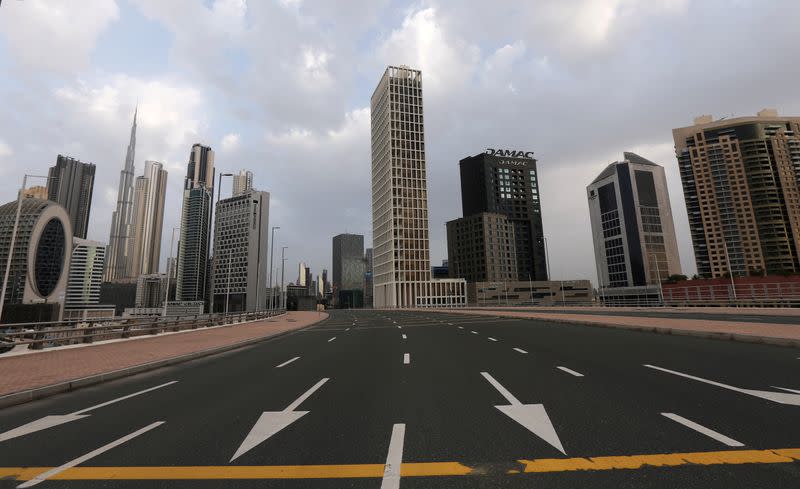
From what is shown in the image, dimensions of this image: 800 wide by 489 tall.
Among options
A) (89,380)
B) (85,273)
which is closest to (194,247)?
(85,273)

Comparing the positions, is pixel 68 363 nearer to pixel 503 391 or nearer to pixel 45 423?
→ pixel 45 423

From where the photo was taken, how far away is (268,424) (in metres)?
5.24

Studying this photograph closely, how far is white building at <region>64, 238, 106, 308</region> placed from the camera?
15788 centimetres

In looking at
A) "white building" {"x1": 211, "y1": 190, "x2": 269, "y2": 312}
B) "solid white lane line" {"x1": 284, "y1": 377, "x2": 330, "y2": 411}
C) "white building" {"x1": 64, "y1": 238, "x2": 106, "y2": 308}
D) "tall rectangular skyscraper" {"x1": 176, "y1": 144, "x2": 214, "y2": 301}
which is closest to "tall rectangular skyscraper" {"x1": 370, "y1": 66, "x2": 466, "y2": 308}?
"white building" {"x1": 211, "y1": 190, "x2": 269, "y2": 312}

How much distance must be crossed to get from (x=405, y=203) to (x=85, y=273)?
5759 inches

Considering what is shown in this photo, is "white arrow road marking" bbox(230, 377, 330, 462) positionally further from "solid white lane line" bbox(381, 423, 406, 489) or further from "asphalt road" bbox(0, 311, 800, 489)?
"solid white lane line" bbox(381, 423, 406, 489)

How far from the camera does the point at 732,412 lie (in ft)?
16.7

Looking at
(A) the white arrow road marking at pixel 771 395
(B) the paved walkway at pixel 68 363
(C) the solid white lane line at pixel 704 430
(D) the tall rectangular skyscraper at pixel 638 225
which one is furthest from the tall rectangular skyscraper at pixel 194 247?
(D) the tall rectangular skyscraper at pixel 638 225

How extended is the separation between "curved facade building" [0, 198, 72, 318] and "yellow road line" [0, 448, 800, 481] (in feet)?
399

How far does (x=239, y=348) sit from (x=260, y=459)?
13.2m

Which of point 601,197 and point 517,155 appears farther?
point 517,155

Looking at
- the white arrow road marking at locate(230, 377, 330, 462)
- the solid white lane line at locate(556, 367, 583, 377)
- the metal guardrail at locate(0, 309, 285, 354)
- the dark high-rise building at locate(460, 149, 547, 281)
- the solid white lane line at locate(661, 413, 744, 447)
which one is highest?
the dark high-rise building at locate(460, 149, 547, 281)

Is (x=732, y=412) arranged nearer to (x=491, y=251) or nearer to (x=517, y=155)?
(x=491, y=251)

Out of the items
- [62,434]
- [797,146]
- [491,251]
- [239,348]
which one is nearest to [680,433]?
[62,434]
